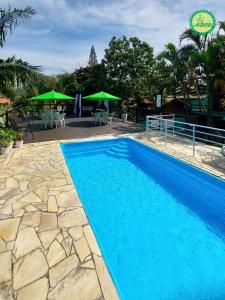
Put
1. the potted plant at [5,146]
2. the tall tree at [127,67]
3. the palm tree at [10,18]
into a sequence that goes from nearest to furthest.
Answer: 1. the palm tree at [10,18]
2. the potted plant at [5,146]
3. the tall tree at [127,67]

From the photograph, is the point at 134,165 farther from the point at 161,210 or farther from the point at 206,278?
the point at 206,278

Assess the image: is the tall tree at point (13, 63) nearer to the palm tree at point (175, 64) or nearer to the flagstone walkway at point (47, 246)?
the flagstone walkway at point (47, 246)

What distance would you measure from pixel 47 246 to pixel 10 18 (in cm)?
762

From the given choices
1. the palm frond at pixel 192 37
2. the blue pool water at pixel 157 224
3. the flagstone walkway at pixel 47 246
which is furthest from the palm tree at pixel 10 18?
the palm frond at pixel 192 37

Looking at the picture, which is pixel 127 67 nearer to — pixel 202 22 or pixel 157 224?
pixel 202 22

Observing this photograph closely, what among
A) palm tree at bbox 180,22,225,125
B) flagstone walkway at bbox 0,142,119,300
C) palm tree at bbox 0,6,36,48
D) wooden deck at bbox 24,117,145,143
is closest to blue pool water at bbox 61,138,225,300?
flagstone walkway at bbox 0,142,119,300

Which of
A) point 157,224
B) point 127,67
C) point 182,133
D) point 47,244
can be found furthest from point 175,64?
point 47,244

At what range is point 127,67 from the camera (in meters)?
20.2

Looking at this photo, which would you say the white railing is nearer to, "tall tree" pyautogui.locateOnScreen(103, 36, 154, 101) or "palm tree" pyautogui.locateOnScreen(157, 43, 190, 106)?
"palm tree" pyautogui.locateOnScreen(157, 43, 190, 106)

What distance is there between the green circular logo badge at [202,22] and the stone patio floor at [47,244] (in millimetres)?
9742

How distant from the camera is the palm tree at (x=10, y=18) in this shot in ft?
25.3

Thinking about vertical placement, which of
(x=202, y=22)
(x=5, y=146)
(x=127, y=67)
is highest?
(x=202, y=22)

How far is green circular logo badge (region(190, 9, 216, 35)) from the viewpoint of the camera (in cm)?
1292

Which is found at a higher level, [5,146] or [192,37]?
[192,37]
